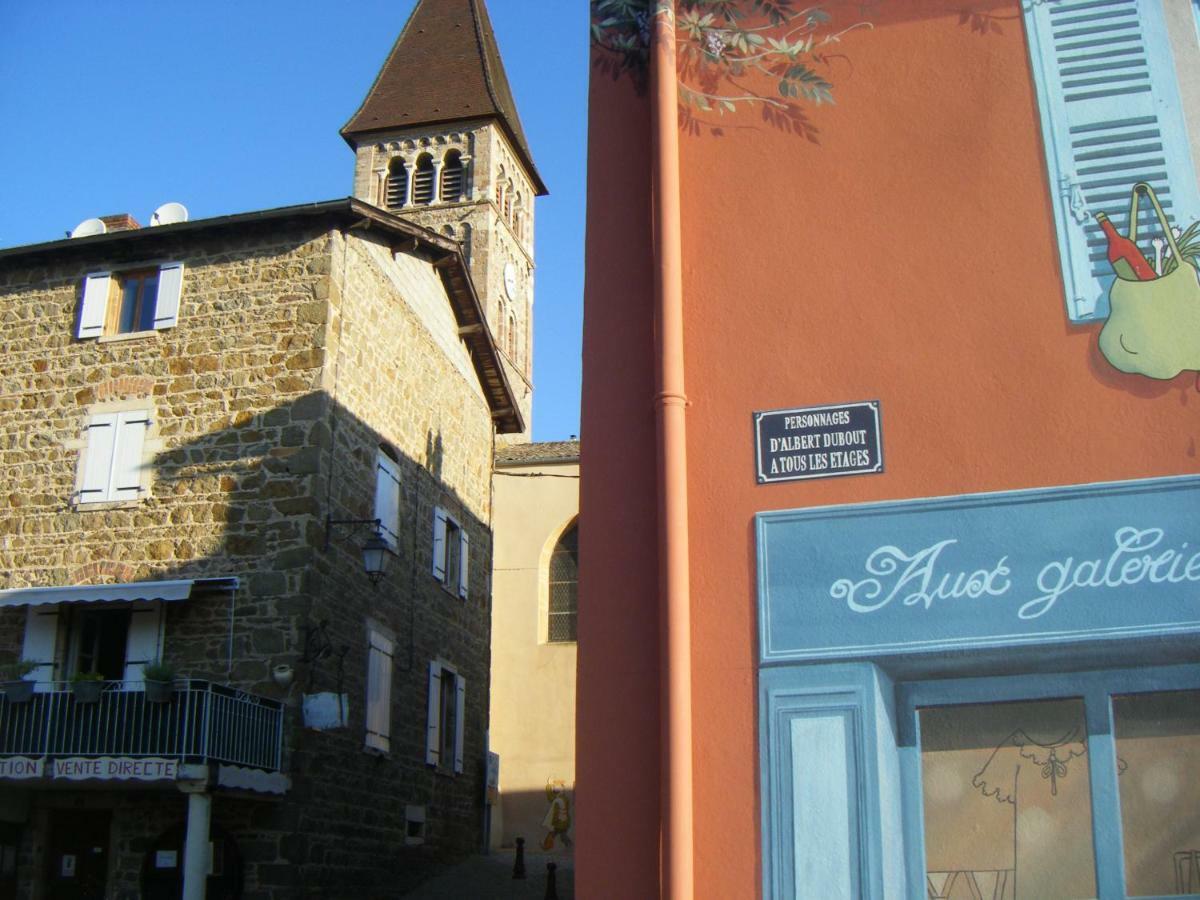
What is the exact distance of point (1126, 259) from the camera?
260 inches

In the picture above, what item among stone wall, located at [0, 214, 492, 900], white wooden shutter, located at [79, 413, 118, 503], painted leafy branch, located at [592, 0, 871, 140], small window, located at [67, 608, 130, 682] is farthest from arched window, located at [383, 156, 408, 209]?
painted leafy branch, located at [592, 0, 871, 140]

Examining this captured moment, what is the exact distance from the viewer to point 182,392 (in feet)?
50.7

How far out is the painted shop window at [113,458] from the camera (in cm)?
1524

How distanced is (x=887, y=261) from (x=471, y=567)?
1432cm

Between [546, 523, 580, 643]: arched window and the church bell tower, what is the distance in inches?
654

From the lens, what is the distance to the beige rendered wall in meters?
26.6

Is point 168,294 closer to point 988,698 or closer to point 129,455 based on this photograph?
point 129,455

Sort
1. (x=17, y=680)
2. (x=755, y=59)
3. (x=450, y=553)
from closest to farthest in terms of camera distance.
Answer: (x=755, y=59), (x=17, y=680), (x=450, y=553)

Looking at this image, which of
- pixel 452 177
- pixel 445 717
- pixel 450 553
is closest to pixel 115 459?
pixel 450 553

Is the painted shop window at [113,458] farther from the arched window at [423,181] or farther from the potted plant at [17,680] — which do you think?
the arched window at [423,181]

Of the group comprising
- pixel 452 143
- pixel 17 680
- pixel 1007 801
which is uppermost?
pixel 452 143

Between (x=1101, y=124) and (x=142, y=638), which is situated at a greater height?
(x=1101, y=124)

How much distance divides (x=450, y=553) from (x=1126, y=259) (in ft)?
45.5

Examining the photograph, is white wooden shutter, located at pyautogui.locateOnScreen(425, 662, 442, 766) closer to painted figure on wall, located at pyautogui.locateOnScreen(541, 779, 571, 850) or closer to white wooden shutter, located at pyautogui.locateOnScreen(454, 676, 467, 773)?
white wooden shutter, located at pyautogui.locateOnScreen(454, 676, 467, 773)
